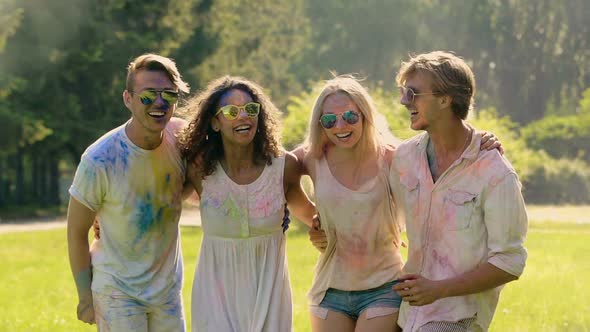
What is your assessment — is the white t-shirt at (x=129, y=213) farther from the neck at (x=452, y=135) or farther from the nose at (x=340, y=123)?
the neck at (x=452, y=135)

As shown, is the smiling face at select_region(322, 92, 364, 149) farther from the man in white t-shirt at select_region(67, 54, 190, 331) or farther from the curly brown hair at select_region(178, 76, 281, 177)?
the man in white t-shirt at select_region(67, 54, 190, 331)

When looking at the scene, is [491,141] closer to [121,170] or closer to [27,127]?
[121,170]

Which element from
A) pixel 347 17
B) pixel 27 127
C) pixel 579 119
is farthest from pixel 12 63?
pixel 347 17

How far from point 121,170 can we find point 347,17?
6600 centimetres

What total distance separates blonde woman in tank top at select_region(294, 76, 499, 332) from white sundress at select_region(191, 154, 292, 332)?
307mm

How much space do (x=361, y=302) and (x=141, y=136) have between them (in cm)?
182

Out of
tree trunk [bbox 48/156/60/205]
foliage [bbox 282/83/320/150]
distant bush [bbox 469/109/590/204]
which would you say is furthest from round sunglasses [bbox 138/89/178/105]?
tree trunk [bbox 48/156/60/205]

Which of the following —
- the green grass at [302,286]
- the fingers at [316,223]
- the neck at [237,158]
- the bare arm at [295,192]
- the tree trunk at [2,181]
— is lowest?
the tree trunk at [2,181]

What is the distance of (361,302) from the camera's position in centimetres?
625

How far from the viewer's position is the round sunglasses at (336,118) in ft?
20.8

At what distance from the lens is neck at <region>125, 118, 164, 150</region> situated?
625 centimetres

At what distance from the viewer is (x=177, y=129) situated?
22.1ft

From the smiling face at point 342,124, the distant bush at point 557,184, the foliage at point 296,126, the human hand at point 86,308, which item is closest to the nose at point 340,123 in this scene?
the smiling face at point 342,124

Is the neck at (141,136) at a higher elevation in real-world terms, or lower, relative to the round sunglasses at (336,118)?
lower
